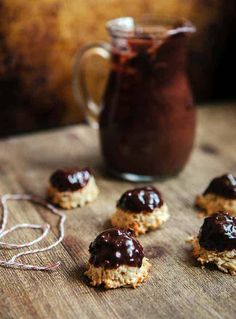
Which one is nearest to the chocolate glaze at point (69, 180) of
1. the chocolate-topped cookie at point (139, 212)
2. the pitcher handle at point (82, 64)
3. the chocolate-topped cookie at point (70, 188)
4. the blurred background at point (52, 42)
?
the chocolate-topped cookie at point (70, 188)

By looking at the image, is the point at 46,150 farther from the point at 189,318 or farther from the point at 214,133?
the point at 189,318

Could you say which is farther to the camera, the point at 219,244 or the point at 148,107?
the point at 148,107

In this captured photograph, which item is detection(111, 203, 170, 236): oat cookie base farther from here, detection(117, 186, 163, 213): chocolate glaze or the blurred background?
the blurred background

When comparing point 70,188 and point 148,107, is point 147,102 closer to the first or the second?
point 148,107

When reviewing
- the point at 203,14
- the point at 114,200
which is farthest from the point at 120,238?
the point at 203,14

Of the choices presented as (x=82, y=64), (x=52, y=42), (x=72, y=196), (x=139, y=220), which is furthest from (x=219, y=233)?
(x=52, y=42)

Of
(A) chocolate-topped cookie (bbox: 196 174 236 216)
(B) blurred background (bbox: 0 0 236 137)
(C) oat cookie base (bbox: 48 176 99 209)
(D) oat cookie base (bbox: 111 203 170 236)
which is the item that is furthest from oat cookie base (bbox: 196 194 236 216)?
(B) blurred background (bbox: 0 0 236 137)

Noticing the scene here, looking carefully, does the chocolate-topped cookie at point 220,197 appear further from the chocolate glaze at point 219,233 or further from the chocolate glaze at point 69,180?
the chocolate glaze at point 69,180
